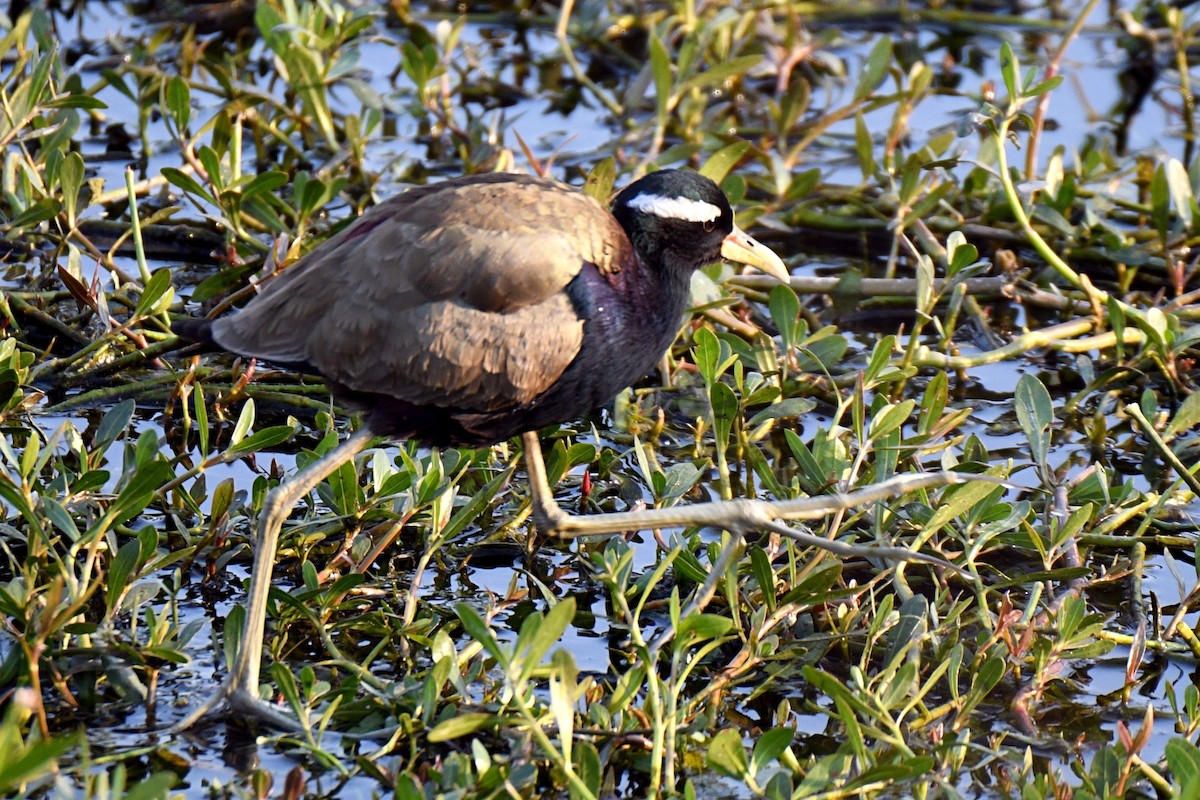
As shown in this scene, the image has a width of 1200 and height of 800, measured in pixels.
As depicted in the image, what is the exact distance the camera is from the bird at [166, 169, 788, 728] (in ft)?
12.1

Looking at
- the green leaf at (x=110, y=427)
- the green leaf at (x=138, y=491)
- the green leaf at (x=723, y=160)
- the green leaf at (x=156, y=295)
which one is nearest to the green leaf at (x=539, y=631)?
the green leaf at (x=138, y=491)

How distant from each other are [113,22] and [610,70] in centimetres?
237

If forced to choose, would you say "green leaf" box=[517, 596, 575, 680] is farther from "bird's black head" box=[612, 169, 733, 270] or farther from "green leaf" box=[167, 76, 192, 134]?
"green leaf" box=[167, 76, 192, 134]

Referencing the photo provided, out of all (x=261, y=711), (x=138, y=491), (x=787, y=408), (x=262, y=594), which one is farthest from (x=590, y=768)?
(x=787, y=408)

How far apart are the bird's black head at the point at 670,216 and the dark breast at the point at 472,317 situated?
10cm

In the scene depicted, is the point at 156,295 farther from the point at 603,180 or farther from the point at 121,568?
the point at 603,180

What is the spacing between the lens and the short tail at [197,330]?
394cm

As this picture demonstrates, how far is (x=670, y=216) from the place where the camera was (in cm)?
400

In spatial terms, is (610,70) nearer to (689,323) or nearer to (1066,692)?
(689,323)

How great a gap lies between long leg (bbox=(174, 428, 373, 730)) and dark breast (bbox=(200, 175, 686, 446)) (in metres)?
Answer: 0.15

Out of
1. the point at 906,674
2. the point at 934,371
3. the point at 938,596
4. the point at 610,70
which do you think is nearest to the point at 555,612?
the point at 906,674

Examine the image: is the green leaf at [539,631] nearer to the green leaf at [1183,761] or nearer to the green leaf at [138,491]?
the green leaf at [138,491]

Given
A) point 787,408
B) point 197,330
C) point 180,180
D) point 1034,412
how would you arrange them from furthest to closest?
1. point 180,180
2. point 787,408
3. point 1034,412
4. point 197,330

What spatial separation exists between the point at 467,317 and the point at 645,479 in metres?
0.71
